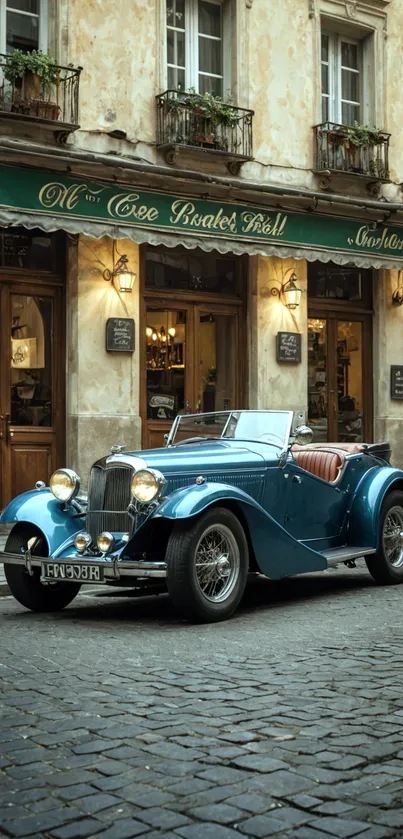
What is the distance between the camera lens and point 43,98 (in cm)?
1255

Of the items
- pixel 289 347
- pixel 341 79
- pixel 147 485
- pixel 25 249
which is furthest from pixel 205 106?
pixel 147 485

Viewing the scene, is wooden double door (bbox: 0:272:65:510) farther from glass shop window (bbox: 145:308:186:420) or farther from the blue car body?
the blue car body

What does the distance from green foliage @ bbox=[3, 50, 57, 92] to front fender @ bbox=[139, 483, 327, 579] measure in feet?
23.9

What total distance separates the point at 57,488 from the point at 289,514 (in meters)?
1.82

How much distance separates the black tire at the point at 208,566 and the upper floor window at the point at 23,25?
8224mm

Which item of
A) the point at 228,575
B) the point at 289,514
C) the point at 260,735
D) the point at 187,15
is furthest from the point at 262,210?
the point at 260,735

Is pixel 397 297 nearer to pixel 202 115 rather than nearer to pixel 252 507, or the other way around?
pixel 202 115

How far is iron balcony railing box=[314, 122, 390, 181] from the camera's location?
15.7 m

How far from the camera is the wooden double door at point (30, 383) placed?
42.7 feet

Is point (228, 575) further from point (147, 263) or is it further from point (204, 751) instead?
point (147, 263)

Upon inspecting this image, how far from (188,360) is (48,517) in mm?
7458

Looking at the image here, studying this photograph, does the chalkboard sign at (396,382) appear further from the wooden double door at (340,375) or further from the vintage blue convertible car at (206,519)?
the vintage blue convertible car at (206,519)

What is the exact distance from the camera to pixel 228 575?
7.07m

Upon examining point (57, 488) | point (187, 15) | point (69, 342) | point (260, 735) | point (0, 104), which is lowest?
point (260, 735)
